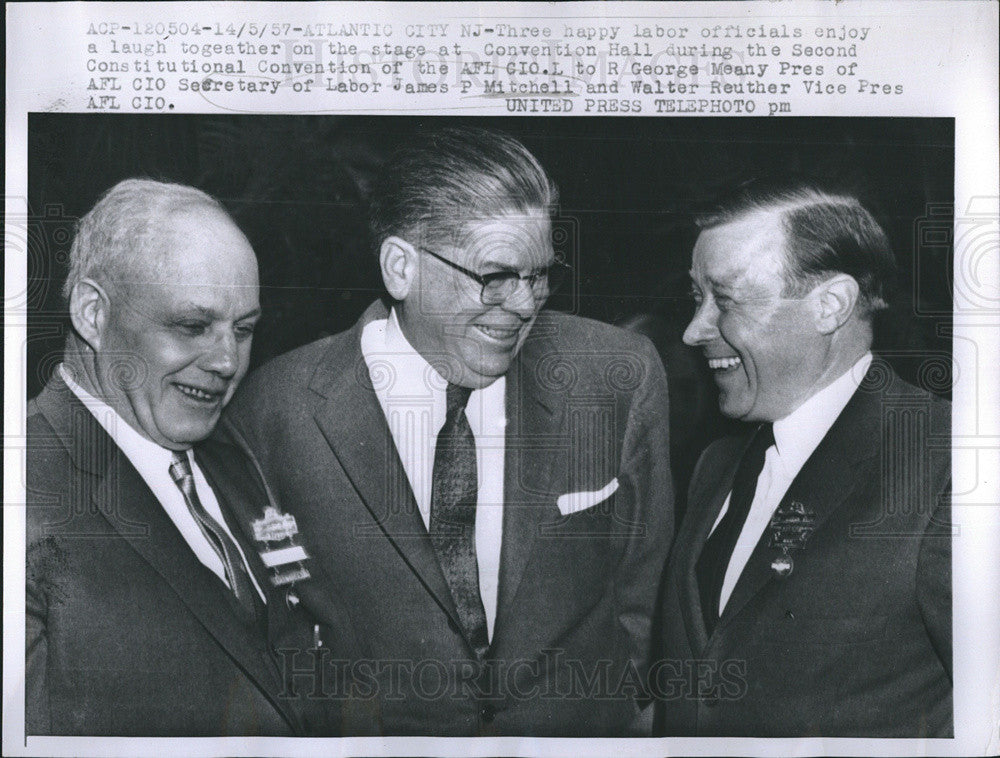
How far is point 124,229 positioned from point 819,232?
67.4 inches

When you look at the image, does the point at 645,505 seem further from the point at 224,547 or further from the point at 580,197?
the point at 224,547

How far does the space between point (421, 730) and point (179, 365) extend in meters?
1.08

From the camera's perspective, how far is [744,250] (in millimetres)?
2625

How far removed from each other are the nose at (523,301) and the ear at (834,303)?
68 centimetres

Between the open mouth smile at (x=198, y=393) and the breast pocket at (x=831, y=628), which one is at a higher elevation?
the open mouth smile at (x=198, y=393)

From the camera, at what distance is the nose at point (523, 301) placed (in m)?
2.62

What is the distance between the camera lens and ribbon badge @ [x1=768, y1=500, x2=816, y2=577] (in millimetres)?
2619

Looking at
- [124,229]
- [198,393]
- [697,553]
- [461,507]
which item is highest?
[124,229]

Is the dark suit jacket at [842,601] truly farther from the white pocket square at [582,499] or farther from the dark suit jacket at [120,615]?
the dark suit jacket at [120,615]

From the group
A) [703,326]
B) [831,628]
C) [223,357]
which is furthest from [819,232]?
[223,357]

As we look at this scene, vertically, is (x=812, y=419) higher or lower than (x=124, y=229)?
lower

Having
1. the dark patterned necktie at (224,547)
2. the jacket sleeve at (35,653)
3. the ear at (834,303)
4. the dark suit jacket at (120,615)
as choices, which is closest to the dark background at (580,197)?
the ear at (834,303)

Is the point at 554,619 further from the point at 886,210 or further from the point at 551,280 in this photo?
the point at 886,210

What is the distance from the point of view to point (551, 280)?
2.63 metres
